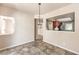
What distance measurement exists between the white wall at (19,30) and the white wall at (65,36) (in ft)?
1.01

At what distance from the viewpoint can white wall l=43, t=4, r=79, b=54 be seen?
5.65ft

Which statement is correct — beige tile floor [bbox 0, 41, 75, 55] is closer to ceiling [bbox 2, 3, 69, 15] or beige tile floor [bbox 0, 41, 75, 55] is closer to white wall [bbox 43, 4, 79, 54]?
white wall [bbox 43, 4, 79, 54]

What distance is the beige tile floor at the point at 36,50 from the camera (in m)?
1.71

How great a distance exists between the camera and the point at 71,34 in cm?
180

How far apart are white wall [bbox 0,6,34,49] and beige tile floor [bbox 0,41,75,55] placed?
10 cm

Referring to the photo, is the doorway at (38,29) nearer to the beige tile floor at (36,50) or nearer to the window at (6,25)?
the beige tile floor at (36,50)

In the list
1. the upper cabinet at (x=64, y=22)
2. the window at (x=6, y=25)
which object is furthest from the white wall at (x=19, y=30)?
the upper cabinet at (x=64, y=22)

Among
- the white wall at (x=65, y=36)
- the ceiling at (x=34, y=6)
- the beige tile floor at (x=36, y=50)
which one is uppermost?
the ceiling at (x=34, y=6)

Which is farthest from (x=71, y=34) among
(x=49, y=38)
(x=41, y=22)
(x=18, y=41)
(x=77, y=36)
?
(x=18, y=41)

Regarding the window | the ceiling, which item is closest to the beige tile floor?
the window

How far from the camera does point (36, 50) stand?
1762 mm

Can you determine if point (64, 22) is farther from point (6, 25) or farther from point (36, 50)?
point (6, 25)

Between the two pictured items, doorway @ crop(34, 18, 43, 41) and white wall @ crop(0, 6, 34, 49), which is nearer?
white wall @ crop(0, 6, 34, 49)
